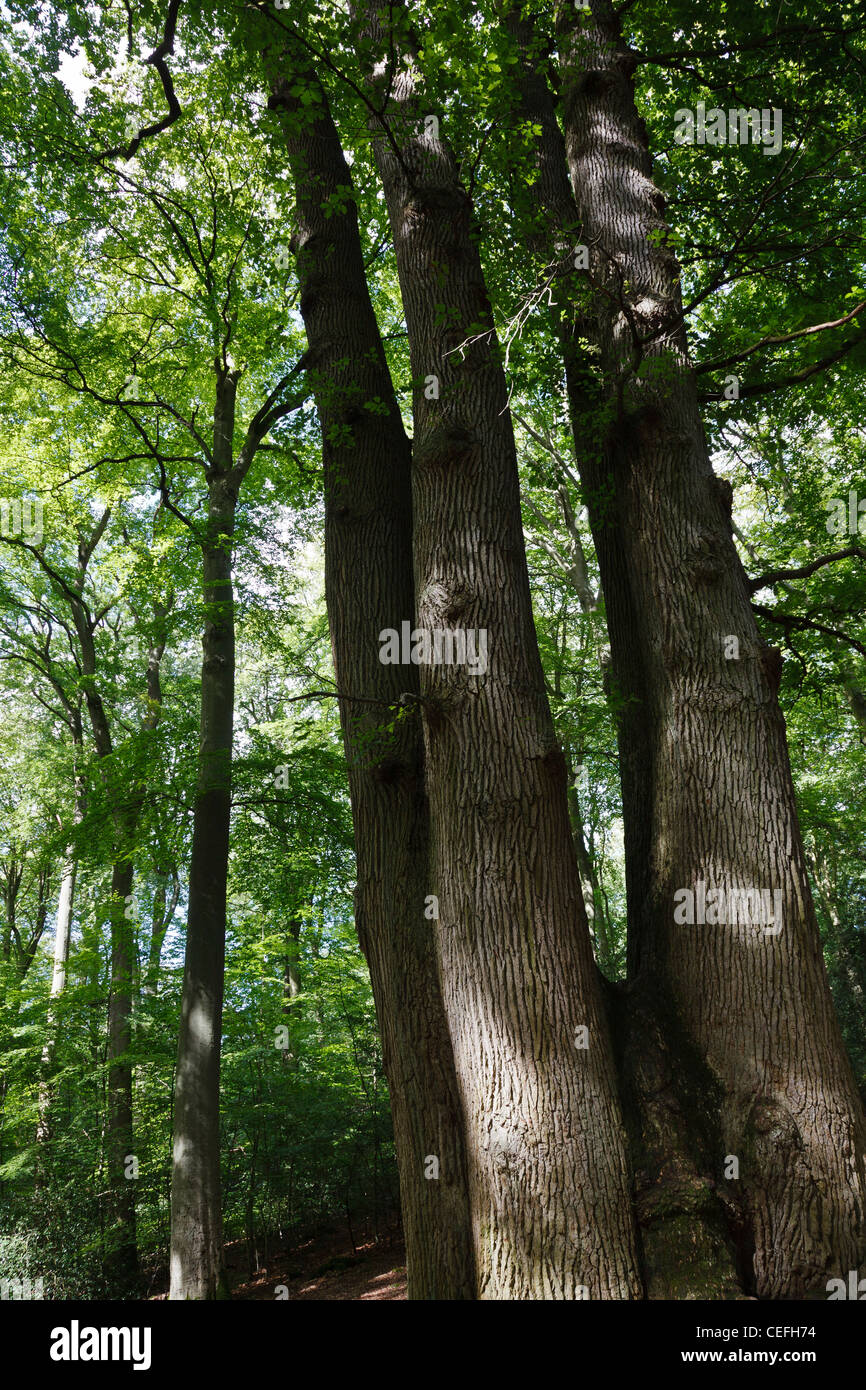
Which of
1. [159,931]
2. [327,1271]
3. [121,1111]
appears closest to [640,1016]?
[327,1271]

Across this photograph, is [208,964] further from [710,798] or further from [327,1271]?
[710,798]

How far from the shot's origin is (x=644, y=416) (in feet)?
13.7

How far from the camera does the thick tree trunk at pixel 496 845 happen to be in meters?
2.76

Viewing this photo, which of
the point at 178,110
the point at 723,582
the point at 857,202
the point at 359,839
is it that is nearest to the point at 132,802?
the point at 359,839

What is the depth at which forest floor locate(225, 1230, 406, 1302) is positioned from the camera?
795 cm

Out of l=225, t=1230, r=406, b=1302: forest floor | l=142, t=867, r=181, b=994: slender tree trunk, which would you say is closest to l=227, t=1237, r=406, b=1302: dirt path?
l=225, t=1230, r=406, b=1302: forest floor

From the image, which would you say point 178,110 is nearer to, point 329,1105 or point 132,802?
point 132,802

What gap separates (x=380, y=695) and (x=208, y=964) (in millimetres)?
4806

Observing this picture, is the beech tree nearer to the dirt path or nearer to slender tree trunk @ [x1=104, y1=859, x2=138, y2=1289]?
slender tree trunk @ [x1=104, y1=859, x2=138, y2=1289]

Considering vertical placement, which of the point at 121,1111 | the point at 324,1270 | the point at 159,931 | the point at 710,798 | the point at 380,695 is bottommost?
the point at 324,1270

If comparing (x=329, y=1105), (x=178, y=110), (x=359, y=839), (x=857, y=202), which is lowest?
(x=329, y=1105)

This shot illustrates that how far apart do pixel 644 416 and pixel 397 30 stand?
224cm

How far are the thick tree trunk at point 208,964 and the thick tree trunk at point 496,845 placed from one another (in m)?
4.87

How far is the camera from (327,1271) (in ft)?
30.9
